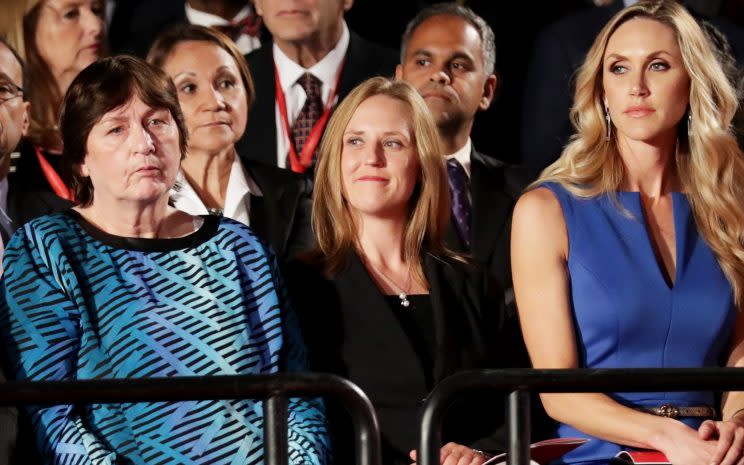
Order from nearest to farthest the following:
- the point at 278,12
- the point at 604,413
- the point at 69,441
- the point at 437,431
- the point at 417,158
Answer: the point at 437,431 → the point at 69,441 → the point at 604,413 → the point at 417,158 → the point at 278,12

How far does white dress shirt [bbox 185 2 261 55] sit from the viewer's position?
451 cm

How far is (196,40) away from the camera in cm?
401

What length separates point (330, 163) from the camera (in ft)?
10.9

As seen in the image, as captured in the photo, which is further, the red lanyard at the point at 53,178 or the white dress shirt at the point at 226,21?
the white dress shirt at the point at 226,21

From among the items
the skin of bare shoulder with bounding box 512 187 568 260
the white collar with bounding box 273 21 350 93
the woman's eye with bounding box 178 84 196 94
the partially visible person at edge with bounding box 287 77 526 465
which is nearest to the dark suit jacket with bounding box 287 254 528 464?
the partially visible person at edge with bounding box 287 77 526 465

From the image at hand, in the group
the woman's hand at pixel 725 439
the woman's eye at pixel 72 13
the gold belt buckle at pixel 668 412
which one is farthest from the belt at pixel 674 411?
the woman's eye at pixel 72 13

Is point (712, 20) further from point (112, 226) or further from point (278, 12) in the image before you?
point (112, 226)

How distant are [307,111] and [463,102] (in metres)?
0.51

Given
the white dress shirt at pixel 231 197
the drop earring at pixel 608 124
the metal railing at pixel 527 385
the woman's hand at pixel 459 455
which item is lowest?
the woman's hand at pixel 459 455

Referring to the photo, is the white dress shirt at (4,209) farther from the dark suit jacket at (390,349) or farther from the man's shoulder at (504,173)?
the man's shoulder at (504,173)

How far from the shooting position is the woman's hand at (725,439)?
279cm

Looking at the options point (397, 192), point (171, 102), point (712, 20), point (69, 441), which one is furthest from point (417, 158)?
point (712, 20)

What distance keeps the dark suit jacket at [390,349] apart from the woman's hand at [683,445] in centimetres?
42

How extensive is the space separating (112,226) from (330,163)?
24.3 inches
